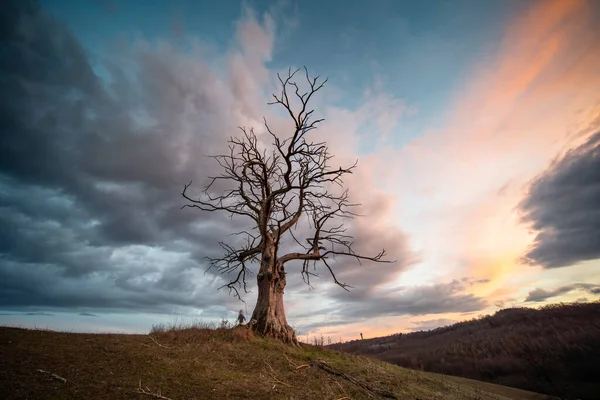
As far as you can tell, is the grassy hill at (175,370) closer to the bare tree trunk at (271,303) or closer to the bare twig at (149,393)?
the bare twig at (149,393)

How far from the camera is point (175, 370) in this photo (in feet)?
21.8

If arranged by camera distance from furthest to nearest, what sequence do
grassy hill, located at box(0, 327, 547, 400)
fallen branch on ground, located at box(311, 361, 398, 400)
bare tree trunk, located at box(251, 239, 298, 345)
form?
bare tree trunk, located at box(251, 239, 298, 345), fallen branch on ground, located at box(311, 361, 398, 400), grassy hill, located at box(0, 327, 547, 400)

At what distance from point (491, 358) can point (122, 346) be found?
1610 inches

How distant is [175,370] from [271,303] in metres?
6.58

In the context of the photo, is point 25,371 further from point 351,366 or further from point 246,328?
point 351,366

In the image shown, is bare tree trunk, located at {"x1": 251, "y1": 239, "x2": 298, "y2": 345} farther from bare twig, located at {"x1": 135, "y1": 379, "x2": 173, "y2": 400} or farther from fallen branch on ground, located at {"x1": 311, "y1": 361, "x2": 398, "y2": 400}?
bare twig, located at {"x1": 135, "y1": 379, "x2": 173, "y2": 400}

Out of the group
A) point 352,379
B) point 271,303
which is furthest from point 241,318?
point 352,379

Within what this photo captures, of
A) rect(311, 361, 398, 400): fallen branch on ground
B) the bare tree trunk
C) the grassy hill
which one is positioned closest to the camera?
the grassy hill

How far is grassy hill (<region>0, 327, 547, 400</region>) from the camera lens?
4.95 metres

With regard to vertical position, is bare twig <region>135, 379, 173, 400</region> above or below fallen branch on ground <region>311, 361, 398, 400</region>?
below

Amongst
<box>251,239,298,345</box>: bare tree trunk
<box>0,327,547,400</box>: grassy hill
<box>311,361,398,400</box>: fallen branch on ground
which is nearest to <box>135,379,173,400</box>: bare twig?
<box>0,327,547,400</box>: grassy hill

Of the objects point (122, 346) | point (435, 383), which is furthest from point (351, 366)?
point (122, 346)

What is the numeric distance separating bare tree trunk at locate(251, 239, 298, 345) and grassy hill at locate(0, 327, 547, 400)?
52.4 inches

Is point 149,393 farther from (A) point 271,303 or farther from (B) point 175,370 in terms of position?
(A) point 271,303
